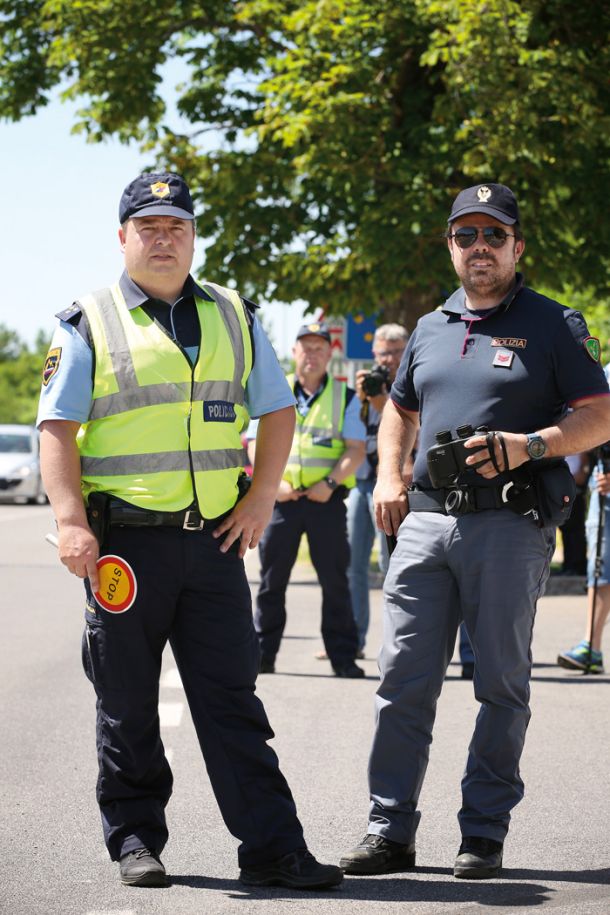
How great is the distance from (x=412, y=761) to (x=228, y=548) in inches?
37.5

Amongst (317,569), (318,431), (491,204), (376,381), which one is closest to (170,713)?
(317,569)

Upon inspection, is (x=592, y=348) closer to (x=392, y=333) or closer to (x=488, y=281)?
(x=488, y=281)

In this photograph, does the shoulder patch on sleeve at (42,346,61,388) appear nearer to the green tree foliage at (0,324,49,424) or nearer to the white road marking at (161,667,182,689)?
the white road marking at (161,667,182,689)

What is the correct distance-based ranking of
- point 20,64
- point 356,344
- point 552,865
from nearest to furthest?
point 552,865 < point 356,344 < point 20,64

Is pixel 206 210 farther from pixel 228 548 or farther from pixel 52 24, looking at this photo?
pixel 228 548

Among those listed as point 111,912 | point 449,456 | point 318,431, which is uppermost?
point 318,431

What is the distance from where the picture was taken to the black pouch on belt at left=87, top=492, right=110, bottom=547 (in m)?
4.55

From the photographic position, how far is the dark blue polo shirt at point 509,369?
4852 millimetres

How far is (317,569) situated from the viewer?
9.30m

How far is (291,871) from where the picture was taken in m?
4.52

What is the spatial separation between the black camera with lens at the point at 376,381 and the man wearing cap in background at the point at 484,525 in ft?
14.1

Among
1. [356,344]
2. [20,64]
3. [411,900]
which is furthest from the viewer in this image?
[20,64]

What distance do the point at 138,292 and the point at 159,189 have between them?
32 cm

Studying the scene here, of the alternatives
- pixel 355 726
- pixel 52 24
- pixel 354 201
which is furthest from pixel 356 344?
pixel 355 726
